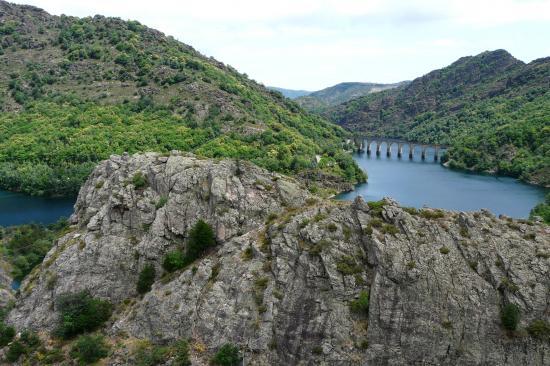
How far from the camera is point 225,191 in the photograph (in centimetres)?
4853

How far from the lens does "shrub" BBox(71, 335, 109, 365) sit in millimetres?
40000

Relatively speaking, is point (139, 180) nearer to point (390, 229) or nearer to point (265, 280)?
point (265, 280)

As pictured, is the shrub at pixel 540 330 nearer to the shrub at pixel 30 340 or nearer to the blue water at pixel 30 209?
the shrub at pixel 30 340

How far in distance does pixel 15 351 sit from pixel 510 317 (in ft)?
133

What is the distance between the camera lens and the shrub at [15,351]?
42.8m

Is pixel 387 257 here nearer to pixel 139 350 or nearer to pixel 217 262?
pixel 217 262

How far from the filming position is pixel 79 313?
1754 inches

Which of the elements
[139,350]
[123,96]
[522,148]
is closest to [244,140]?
[123,96]

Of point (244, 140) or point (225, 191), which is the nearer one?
point (225, 191)

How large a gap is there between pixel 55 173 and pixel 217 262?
108 m

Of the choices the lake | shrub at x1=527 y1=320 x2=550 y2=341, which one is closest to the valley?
shrub at x1=527 y1=320 x2=550 y2=341

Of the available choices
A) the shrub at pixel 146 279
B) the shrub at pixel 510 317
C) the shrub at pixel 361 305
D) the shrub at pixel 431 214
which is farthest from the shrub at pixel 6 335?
the shrub at pixel 510 317

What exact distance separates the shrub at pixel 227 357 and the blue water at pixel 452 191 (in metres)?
95.5

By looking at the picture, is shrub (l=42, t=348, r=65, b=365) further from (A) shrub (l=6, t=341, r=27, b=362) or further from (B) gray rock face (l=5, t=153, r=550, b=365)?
(B) gray rock face (l=5, t=153, r=550, b=365)
